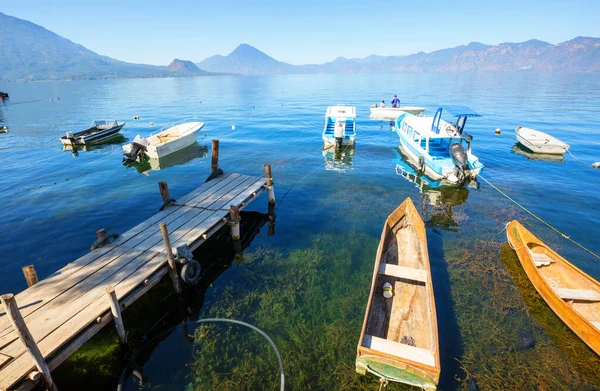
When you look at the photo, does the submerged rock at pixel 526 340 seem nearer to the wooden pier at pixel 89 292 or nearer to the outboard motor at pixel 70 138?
the wooden pier at pixel 89 292

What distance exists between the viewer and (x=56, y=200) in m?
19.4

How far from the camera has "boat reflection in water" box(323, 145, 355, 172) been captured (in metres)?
25.8

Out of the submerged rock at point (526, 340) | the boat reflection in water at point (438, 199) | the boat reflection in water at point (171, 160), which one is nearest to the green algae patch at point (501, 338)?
the submerged rock at point (526, 340)

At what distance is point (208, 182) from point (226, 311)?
9085 millimetres

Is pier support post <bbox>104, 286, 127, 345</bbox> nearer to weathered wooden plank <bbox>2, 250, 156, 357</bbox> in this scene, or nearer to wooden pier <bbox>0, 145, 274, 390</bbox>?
wooden pier <bbox>0, 145, 274, 390</bbox>

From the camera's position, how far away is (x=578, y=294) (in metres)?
10.0

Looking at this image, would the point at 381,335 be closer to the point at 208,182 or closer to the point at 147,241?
the point at 147,241

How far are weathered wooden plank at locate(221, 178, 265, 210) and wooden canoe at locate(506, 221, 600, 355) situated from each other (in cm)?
1337

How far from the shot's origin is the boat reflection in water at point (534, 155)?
2733cm

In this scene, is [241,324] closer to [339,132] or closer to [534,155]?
[339,132]

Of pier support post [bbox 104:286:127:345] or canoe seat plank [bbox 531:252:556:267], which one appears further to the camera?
canoe seat plank [bbox 531:252:556:267]

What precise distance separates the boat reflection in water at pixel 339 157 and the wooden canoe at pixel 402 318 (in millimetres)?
12362

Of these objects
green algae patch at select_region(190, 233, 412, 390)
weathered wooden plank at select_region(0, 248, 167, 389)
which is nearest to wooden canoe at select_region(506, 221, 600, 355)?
green algae patch at select_region(190, 233, 412, 390)

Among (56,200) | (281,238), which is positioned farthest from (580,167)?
(56,200)
